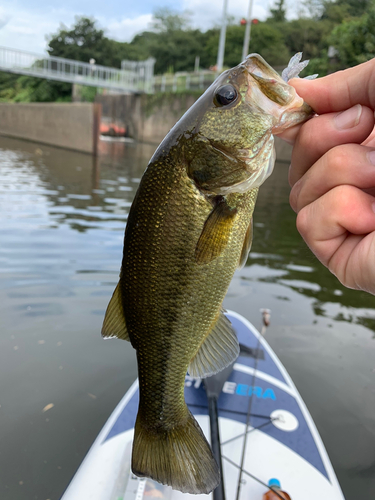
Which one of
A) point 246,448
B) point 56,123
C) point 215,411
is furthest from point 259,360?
point 56,123

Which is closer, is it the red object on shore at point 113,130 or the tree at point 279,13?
the red object on shore at point 113,130

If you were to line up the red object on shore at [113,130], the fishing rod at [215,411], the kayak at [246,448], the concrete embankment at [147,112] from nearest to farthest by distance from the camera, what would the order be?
the fishing rod at [215,411]
the kayak at [246,448]
the concrete embankment at [147,112]
the red object on shore at [113,130]

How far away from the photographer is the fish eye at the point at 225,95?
4.68 feet

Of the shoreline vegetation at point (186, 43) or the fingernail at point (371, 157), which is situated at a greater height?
the shoreline vegetation at point (186, 43)

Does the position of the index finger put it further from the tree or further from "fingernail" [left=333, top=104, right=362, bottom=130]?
the tree

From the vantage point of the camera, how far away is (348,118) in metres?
1.44

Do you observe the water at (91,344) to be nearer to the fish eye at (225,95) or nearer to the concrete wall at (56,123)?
the fish eye at (225,95)

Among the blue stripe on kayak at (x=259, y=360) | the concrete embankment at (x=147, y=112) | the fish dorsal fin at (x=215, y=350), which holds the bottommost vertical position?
the blue stripe on kayak at (x=259, y=360)

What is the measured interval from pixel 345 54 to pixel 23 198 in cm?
2059

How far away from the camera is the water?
3.60 metres

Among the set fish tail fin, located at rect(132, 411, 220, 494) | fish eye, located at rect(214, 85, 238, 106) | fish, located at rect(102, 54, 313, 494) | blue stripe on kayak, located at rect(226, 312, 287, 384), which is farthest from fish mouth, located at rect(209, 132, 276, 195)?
blue stripe on kayak, located at rect(226, 312, 287, 384)

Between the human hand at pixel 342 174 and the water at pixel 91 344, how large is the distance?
0.23 metres

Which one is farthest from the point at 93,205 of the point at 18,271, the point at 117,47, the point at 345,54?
the point at 117,47

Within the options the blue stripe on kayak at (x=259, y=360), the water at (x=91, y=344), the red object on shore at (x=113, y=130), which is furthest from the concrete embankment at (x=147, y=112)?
the blue stripe on kayak at (x=259, y=360)
